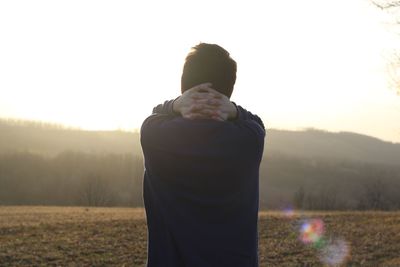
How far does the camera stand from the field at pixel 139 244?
10.0 metres

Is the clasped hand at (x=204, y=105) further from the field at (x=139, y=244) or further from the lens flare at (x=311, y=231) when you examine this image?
the lens flare at (x=311, y=231)

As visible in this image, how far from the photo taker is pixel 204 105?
2023 millimetres

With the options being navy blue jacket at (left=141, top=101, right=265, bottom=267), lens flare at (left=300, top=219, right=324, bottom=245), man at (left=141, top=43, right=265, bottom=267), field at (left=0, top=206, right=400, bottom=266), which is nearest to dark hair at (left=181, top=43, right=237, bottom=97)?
man at (left=141, top=43, right=265, bottom=267)

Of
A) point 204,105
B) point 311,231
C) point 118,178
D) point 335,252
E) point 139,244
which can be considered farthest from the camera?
point 118,178

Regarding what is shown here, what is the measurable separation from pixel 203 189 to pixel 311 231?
43.2ft

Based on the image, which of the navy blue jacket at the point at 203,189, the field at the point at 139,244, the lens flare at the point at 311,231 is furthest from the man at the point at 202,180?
the lens flare at the point at 311,231

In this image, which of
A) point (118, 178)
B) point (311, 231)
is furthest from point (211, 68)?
point (118, 178)

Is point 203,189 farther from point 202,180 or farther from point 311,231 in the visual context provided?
point 311,231

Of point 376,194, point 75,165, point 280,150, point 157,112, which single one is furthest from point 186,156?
point 280,150

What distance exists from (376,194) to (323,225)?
35.2 metres

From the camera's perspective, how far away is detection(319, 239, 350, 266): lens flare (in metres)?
10.0

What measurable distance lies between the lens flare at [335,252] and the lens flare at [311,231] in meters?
0.48

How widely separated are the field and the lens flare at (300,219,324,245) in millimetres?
137

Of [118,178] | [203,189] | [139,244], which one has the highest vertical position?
[203,189]
